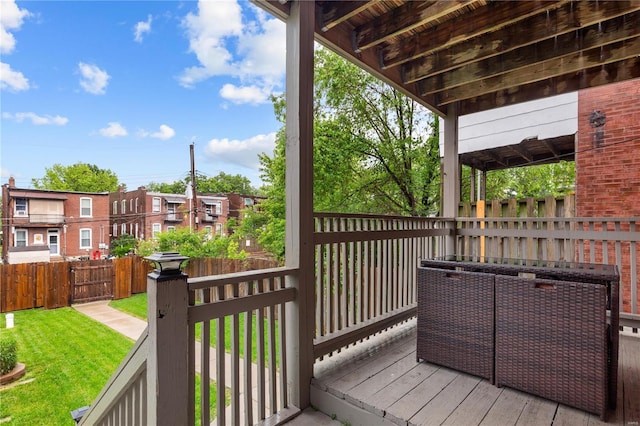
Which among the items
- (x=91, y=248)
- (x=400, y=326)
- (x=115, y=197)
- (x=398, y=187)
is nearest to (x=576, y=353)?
(x=400, y=326)

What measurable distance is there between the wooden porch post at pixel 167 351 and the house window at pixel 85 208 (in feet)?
46.8

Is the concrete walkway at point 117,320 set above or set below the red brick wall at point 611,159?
below

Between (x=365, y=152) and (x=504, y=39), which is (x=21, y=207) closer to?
(x=365, y=152)

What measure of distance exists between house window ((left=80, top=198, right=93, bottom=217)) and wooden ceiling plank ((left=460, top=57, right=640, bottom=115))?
14.3 meters

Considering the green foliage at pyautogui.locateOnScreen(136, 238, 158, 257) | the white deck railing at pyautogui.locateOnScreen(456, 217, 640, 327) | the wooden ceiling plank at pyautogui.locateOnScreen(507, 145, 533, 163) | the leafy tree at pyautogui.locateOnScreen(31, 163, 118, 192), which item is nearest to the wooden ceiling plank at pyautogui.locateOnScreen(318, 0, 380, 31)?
the white deck railing at pyautogui.locateOnScreen(456, 217, 640, 327)

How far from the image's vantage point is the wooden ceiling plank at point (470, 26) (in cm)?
208

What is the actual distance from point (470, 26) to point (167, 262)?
8.27 feet

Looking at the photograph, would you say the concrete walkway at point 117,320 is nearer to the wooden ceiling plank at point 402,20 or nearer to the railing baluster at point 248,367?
the railing baluster at point 248,367

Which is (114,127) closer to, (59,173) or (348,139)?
(59,173)

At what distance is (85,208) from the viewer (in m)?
12.5

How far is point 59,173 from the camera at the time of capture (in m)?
12.9

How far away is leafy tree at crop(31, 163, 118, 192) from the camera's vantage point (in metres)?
12.6

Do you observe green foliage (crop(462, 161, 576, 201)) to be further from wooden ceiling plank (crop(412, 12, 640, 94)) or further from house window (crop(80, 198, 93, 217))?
house window (crop(80, 198, 93, 217))

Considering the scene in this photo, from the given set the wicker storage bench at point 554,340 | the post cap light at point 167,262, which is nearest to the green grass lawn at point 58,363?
the post cap light at point 167,262
